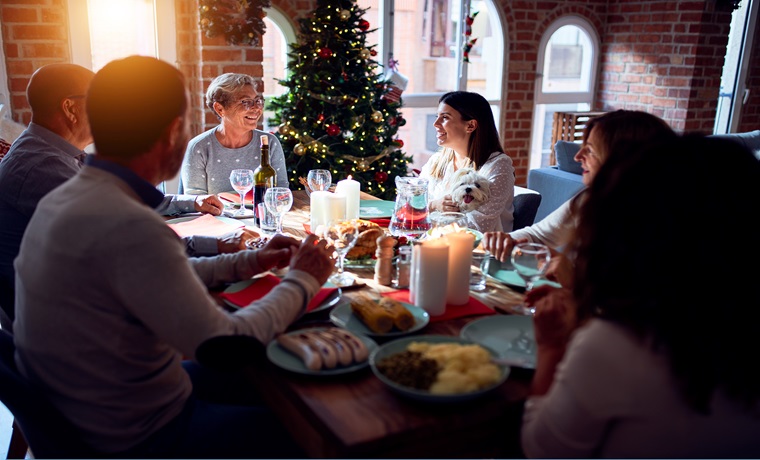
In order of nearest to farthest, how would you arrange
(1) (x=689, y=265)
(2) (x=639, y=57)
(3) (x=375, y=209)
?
(1) (x=689, y=265), (3) (x=375, y=209), (2) (x=639, y=57)

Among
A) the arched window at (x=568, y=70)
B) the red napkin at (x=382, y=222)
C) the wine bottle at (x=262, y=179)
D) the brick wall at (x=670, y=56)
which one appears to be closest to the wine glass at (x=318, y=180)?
the wine bottle at (x=262, y=179)

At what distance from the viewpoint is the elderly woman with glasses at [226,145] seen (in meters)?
2.90

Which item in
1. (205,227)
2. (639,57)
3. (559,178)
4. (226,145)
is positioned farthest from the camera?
(639,57)

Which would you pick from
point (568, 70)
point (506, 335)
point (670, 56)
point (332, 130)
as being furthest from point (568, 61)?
point (506, 335)

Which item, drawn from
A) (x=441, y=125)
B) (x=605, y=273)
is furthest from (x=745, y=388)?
(x=441, y=125)

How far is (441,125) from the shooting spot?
9.46 feet

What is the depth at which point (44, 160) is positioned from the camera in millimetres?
1844

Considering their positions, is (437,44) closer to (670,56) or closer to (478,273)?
(670,56)

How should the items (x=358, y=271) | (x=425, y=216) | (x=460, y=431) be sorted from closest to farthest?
(x=460, y=431) < (x=358, y=271) < (x=425, y=216)

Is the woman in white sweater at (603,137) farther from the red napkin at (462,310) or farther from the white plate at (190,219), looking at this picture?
the white plate at (190,219)

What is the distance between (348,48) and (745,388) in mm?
3564

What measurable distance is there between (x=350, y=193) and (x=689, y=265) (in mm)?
A: 1500

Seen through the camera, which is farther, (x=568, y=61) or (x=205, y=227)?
(x=568, y=61)

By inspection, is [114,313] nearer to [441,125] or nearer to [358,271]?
[358,271]
